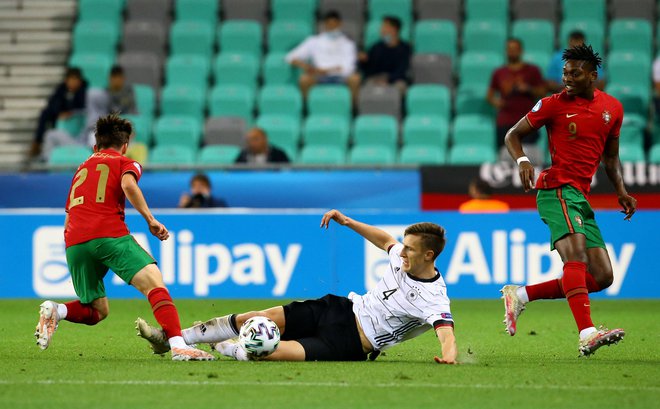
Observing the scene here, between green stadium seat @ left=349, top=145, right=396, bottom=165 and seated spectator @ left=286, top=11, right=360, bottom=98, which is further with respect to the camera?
seated spectator @ left=286, top=11, right=360, bottom=98

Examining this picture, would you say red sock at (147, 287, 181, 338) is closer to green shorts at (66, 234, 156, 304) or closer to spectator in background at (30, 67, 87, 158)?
green shorts at (66, 234, 156, 304)

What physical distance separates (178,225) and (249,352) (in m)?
5.97

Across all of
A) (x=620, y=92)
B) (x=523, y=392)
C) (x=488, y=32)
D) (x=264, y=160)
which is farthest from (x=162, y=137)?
(x=523, y=392)

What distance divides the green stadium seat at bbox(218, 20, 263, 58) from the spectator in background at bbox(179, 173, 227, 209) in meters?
4.18

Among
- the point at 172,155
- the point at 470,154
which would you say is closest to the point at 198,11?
the point at 172,155

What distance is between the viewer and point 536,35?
18.3m

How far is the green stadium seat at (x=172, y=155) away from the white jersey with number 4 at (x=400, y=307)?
8815 mm

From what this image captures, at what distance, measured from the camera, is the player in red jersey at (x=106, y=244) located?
8.12m

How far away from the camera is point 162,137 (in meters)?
17.3

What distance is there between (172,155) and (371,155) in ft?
8.72

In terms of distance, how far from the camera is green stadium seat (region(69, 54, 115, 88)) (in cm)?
1816

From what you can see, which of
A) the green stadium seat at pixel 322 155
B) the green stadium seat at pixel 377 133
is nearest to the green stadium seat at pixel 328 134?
the green stadium seat at pixel 377 133

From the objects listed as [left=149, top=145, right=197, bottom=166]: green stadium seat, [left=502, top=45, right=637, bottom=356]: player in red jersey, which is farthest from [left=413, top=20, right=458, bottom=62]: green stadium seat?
[left=502, top=45, right=637, bottom=356]: player in red jersey

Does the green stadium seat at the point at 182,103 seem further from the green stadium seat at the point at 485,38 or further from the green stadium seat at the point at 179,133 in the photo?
the green stadium seat at the point at 485,38
